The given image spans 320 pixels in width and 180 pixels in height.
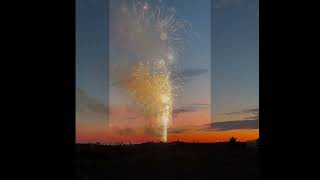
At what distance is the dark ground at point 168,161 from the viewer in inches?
448

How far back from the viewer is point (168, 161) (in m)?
13.3

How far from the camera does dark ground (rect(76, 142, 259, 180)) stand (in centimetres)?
1138

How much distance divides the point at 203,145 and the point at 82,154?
4697 mm
